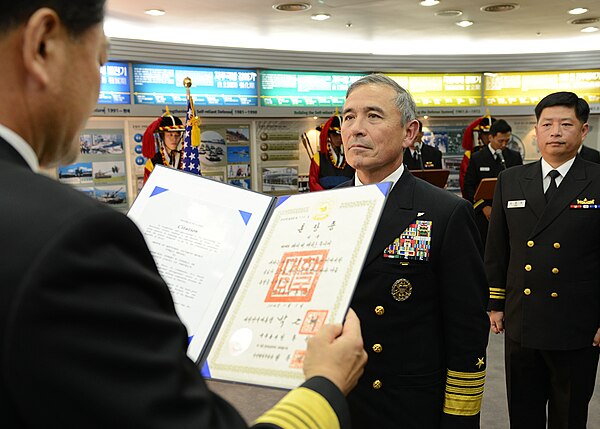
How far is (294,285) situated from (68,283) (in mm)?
592

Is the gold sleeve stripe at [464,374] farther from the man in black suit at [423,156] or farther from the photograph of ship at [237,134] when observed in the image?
the photograph of ship at [237,134]

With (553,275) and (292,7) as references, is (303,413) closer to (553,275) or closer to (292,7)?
(553,275)

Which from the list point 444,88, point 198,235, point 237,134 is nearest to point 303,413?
→ point 198,235

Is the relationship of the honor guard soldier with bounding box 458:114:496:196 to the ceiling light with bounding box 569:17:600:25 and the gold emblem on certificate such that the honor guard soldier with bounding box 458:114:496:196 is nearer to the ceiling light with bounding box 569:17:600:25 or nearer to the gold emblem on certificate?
the ceiling light with bounding box 569:17:600:25

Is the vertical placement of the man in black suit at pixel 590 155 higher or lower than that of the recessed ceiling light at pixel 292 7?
lower

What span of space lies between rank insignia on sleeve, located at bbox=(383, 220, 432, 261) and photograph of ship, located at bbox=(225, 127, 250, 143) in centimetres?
624

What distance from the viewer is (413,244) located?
1.73m

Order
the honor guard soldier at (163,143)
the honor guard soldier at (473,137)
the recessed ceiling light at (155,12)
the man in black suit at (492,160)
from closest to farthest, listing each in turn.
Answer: the recessed ceiling light at (155,12), the honor guard soldier at (163,143), the man in black suit at (492,160), the honor guard soldier at (473,137)

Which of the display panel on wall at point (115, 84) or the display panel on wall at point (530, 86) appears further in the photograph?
the display panel on wall at point (530, 86)

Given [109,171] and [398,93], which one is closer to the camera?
[398,93]

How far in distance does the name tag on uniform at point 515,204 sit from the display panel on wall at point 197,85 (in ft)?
17.5

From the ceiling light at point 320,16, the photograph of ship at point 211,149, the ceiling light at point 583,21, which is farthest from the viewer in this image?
the photograph of ship at point 211,149

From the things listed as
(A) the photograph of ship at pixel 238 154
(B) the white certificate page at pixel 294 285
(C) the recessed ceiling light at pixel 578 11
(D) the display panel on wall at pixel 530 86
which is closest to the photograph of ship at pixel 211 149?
(A) the photograph of ship at pixel 238 154

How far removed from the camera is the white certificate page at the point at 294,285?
3.34 ft
